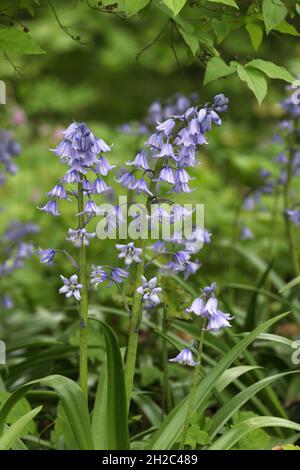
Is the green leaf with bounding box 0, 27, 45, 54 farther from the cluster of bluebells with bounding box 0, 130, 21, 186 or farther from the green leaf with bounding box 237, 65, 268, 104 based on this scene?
the cluster of bluebells with bounding box 0, 130, 21, 186

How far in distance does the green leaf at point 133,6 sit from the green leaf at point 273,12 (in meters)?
0.42

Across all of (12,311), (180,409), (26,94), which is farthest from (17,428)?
(26,94)

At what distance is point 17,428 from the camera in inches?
90.5

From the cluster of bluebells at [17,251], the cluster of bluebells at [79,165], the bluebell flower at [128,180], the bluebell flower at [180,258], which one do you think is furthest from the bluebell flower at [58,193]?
the cluster of bluebells at [17,251]

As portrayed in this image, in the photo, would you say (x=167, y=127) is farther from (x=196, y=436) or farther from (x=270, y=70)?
(x=196, y=436)

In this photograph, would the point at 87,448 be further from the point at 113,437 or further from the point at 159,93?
Answer: the point at 159,93

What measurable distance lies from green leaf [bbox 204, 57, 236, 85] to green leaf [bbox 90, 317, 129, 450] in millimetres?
889

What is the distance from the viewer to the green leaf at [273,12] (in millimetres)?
2574

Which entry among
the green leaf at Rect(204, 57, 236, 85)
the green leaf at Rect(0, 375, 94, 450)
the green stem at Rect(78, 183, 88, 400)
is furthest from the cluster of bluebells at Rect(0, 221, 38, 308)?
the green leaf at Rect(204, 57, 236, 85)

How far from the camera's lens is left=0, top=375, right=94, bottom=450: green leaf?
2.42 meters

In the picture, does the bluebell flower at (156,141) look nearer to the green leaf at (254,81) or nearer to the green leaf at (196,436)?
the green leaf at (254,81)

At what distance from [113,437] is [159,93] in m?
10.0

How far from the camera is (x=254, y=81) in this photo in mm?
2551
